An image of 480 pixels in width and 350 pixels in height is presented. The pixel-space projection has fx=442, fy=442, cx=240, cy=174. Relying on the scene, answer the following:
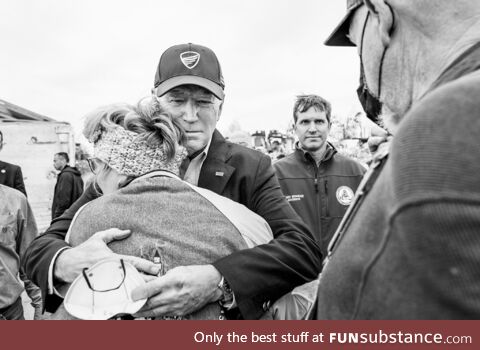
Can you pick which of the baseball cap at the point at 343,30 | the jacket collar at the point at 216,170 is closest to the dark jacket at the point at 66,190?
the jacket collar at the point at 216,170

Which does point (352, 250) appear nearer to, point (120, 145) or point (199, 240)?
point (199, 240)

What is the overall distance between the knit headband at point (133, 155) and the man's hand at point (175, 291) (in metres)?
0.42

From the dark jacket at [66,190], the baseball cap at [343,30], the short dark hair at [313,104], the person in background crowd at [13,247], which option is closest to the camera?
the baseball cap at [343,30]

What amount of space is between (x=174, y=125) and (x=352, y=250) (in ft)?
3.77

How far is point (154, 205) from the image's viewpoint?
1583 mm

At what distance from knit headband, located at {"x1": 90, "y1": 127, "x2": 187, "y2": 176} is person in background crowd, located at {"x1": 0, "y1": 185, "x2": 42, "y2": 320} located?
2202 millimetres

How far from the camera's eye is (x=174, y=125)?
72.3 inches

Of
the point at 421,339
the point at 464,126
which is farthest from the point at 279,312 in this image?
the point at 464,126

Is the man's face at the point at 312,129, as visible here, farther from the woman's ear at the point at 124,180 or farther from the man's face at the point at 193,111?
the woman's ear at the point at 124,180

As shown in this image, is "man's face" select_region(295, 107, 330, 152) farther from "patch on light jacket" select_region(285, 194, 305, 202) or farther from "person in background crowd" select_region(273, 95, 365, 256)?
"patch on light jacket" select_region(285, 194, 305, 202)

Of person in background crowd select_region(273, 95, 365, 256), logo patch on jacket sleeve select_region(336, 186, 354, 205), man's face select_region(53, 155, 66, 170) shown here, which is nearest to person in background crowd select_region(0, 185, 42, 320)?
person in background crowd select_region(273, 95, 365, 256)

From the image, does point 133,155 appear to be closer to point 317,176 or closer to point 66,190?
point 317,176

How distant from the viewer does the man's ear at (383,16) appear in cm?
112

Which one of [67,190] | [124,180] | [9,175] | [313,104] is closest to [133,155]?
[124,180]
